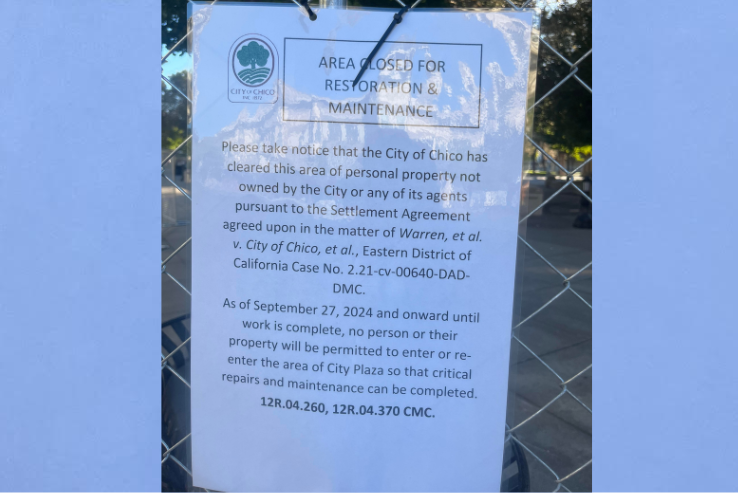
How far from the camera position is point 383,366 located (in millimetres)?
973

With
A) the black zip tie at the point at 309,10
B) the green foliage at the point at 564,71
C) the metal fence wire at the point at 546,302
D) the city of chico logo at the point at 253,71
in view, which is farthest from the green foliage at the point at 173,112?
the green foliage at the point at 564,71

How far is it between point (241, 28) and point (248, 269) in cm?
46

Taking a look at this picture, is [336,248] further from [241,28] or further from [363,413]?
[241,28]

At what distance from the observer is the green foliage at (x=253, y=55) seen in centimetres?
94

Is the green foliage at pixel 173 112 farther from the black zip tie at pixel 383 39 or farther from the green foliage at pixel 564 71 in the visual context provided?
the green foliage at pixel 564 71

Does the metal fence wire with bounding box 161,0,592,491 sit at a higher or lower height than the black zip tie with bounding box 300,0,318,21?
lower

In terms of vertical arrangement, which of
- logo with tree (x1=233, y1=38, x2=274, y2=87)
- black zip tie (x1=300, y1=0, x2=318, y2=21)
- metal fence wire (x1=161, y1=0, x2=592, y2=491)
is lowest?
metal fence wire (x1=161, y1=0, x2=592, y2=491)

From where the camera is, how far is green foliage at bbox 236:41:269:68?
0.94 meters

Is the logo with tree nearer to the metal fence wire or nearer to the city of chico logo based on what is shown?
the city of chico logo

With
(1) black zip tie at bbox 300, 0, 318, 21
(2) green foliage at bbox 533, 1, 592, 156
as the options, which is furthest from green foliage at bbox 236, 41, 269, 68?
(2) green foliage at bbox 533, 1, 592, 156

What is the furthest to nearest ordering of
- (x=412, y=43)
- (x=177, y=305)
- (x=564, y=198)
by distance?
(x=564, y=198) < (x=177, y=305) < (x=412, y=43)

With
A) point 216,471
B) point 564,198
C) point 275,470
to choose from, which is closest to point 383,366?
point 275,470

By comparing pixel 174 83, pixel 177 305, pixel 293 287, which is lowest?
pixel 177 305

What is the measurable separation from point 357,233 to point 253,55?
0.39 meters
